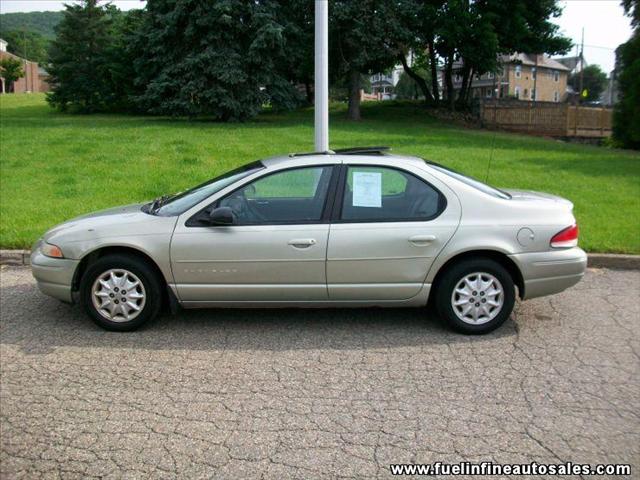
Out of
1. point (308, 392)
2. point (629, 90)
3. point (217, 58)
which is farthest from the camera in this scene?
point (217, 58)

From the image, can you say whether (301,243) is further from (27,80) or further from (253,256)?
(27,80)

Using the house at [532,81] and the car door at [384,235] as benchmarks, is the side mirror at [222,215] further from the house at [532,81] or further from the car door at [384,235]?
the house at [532,81]

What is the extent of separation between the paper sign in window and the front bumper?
2456 mm

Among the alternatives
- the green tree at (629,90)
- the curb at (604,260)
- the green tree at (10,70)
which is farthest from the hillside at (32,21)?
the curb at (604,260)

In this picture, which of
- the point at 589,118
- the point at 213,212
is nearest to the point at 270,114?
the point at 589,118

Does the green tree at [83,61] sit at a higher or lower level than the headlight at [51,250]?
higher

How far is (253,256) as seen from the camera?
5.09 metres

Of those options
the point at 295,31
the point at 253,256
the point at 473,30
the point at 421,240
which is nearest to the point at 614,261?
the point at 421,240

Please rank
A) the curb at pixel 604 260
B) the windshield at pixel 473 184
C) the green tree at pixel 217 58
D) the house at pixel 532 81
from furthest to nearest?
the house at pixel 532 81 < the green tree at pixel 217 58 < the curb at pixel 604 260 < the windshield at pixel 473 184

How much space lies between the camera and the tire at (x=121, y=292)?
17.0ft

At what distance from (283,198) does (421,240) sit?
4.27 feet

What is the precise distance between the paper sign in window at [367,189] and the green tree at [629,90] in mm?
19118

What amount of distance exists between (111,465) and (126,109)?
34.2 metres

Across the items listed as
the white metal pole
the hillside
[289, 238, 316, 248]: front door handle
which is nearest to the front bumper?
[289, 238, 316, 248]: front door handle
